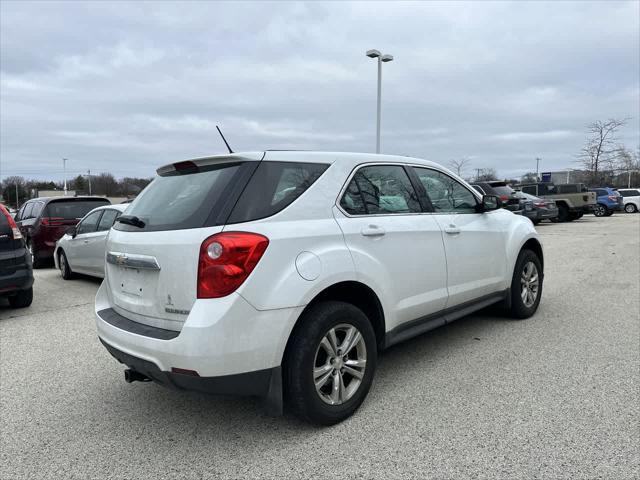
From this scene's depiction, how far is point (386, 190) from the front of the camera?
3646mm

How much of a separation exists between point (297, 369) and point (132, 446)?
3.63 ft

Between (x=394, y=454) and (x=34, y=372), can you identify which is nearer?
(x=394, y=454)

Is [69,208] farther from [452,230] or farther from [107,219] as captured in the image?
[452,230]

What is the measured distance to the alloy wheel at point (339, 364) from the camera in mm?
2979

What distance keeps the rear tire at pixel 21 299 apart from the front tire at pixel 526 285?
6.10 metres

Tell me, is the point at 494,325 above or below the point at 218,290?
below

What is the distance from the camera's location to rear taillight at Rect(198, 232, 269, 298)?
260 cm

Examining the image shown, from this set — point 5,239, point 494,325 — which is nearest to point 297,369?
point 494,325

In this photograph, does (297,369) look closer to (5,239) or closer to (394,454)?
(394,454)

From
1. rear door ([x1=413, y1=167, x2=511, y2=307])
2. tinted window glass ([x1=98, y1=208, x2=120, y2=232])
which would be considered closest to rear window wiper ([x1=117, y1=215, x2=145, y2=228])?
rear door ([x1=413, y1=167, x2=511, y2=307])

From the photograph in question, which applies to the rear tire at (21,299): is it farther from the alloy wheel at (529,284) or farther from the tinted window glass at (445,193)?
the alloy wheel at (529,284)

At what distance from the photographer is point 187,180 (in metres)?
3.20

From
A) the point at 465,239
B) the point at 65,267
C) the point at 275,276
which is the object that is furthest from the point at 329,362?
the point at 65,267

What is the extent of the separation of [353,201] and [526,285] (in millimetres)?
2985
